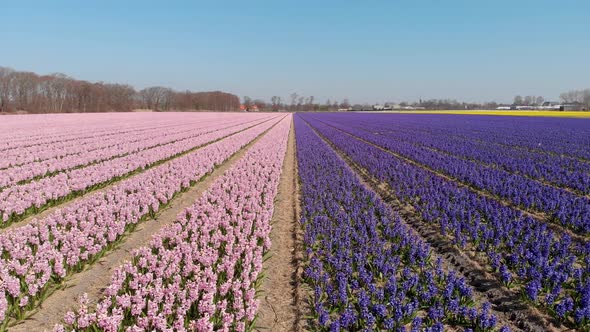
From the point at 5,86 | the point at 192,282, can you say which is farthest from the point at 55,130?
the point at 5,86

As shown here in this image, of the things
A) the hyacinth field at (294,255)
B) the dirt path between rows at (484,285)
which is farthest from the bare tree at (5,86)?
the dirt path between rows at (484,285)

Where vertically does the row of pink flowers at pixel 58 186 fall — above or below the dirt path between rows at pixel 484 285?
above

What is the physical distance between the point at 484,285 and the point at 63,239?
7.96 meters

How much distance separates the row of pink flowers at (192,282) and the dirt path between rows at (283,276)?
0.97 ft

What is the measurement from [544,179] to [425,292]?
12.7 metres

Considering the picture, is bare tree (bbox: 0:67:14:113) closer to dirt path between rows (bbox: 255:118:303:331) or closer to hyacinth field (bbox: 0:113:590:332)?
hyacinth field (bbox: 0:113:590:332)

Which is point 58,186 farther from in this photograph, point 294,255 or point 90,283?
point 294,255

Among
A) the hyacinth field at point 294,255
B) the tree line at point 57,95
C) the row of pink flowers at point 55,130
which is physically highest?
the tree line at point 57,95

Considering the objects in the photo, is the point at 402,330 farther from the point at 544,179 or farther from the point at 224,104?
the point at 224,104

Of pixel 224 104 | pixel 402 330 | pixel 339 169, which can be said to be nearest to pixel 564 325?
pixel 402 330

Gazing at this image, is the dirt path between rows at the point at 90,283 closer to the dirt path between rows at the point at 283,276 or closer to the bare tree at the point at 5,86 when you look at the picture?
the dirt path between rows at the point at 283,276

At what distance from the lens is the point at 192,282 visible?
551 cm

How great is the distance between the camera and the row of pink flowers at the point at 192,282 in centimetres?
443

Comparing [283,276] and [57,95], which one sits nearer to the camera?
[283,276]
